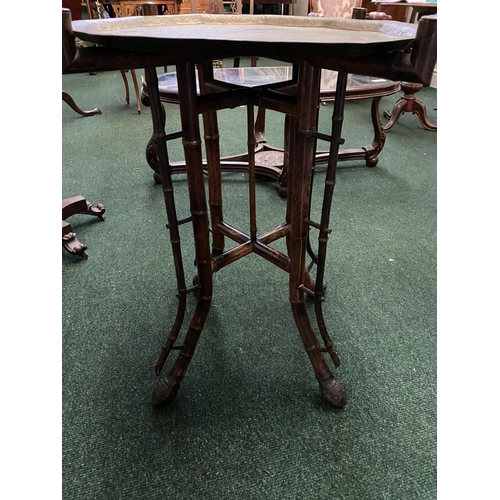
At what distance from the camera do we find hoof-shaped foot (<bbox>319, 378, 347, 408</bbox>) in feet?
3.33

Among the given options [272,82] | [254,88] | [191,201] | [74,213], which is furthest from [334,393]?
[272,82]

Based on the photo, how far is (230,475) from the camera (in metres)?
0.89

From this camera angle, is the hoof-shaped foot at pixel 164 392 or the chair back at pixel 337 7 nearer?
the hoof-shaped foot at pixel 164 392

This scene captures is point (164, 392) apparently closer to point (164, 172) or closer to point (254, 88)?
point (164, 172)

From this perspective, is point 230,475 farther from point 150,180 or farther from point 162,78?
point 162,78

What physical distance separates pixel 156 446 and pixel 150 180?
1.53 meters

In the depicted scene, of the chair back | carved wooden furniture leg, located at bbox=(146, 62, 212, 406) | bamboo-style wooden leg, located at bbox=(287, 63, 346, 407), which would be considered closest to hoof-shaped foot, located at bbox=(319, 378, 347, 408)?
bamboo-style wooden leg, located at bbox=(287, 63, 346, 407)

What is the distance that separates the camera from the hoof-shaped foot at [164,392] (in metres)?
1.02

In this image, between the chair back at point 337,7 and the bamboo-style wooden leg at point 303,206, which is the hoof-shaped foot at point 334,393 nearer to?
the bamboo-style wooden leg at point 303,206

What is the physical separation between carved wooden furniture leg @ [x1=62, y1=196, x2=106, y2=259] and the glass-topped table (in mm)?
399

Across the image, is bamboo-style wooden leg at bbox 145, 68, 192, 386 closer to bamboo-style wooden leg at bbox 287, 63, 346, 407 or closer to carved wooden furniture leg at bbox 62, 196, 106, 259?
bamboo-style wooden leg at bbox 287, 63, 346, 407

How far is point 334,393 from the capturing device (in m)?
1.02

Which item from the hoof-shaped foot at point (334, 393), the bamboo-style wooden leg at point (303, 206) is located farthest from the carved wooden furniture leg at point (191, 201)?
the hoof-shaped foot at point (334, 393)

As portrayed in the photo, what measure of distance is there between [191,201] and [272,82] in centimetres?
122
